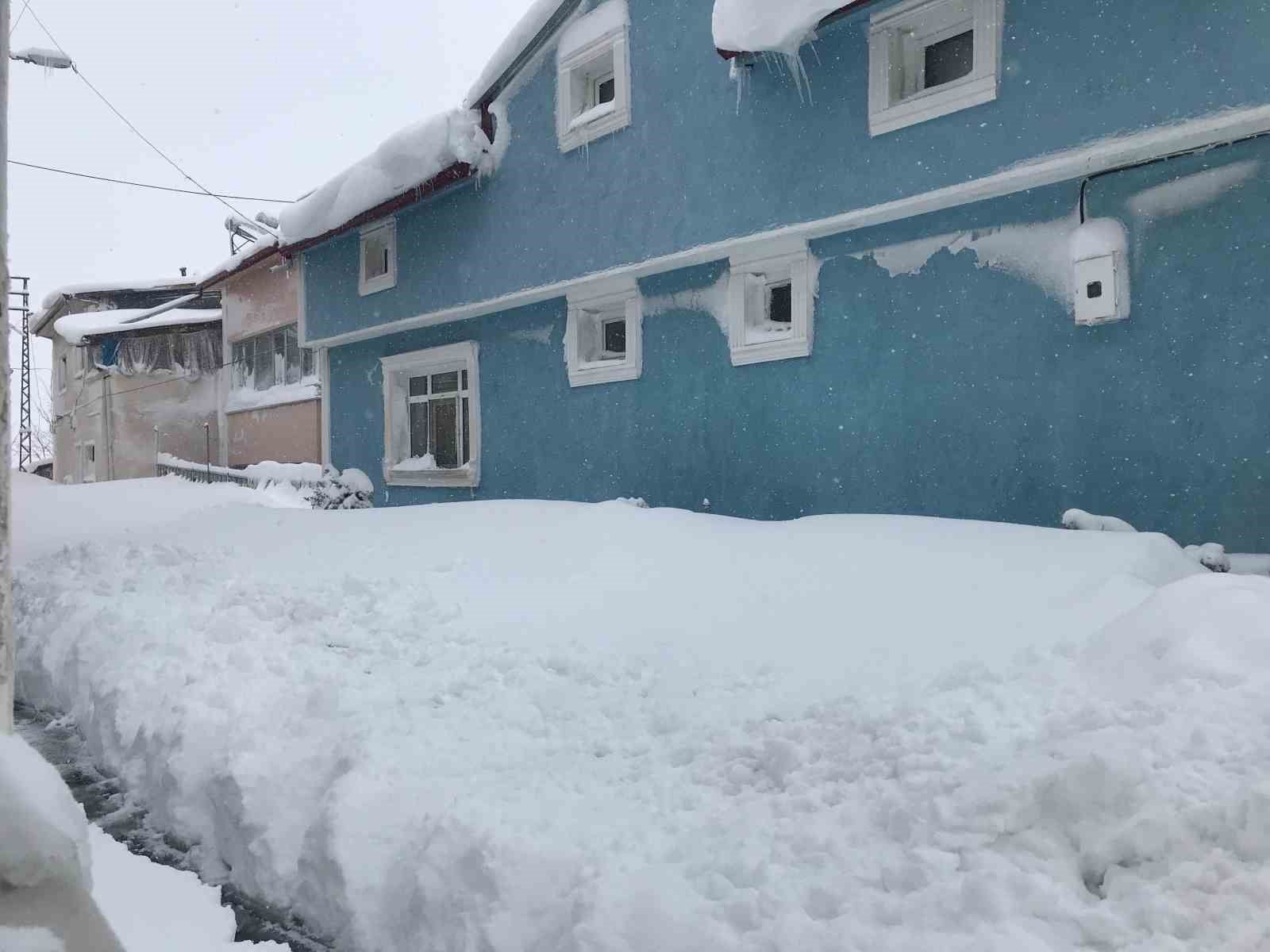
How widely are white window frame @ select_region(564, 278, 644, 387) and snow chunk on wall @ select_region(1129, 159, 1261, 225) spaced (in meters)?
4.58

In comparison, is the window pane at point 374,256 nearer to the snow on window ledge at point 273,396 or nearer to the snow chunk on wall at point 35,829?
the snow on window ledge at point 273,396

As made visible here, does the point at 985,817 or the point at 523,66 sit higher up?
the point at 523,66

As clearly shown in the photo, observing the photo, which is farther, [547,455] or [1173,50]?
[547,455]

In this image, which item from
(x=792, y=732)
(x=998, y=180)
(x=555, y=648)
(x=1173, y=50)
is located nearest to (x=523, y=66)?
(x=998, y=180)

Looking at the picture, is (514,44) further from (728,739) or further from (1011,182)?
(728,739)

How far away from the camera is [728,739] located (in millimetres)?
3326

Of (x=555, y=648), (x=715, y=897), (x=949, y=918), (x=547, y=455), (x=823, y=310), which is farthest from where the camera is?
(x=547, y=455)

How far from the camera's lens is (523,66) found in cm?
974

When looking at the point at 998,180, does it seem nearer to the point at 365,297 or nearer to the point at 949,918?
the point at 949,918

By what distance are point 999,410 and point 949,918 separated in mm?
4705

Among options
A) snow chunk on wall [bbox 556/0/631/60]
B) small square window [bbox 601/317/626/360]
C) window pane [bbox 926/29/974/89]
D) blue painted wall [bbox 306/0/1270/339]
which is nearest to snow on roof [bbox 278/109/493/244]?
blue painted wall [bbox 306/0/1270/339]

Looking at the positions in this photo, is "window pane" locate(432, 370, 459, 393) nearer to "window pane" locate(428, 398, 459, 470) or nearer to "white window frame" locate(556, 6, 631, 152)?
"window pane" locate(428, 398, 459, 470)

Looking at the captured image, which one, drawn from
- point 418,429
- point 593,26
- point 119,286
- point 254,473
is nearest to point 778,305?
point 593,26

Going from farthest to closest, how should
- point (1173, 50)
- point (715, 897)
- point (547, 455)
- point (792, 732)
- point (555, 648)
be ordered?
point (547, 455) → point (1173, 50) → point (555, 648) → point (792, 732) → point (715, 897)
